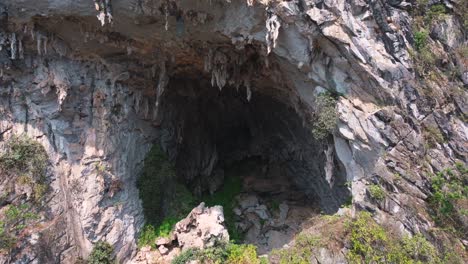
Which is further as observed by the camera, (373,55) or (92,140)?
(92,140)

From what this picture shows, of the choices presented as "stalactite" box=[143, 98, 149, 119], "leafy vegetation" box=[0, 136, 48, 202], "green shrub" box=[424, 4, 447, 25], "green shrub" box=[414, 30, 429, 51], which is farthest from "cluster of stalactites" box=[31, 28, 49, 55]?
"green shrub" box=[424, 4, 447, 25]

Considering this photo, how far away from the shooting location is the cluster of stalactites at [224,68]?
38.6 ft

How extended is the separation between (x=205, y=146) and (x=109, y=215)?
6.14m

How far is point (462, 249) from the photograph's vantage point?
8.75 metres

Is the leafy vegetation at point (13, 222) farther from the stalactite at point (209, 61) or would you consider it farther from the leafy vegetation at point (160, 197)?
the stalactite at point (209, 61)

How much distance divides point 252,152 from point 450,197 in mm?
9734

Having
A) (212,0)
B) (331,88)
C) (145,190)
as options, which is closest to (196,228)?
(145,190)

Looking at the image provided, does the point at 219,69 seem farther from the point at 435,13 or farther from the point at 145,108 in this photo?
the point at 435,13

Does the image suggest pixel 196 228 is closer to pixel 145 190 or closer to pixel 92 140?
pixel 145 190

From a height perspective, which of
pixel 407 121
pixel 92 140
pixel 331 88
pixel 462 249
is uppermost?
pixel 331 88

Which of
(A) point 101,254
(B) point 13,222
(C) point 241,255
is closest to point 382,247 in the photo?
(C) point 241,255

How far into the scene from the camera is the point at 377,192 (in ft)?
30.8

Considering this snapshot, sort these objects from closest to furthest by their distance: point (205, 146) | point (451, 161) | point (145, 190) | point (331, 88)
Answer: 1. point (451, 161)
2. point (331, 88)
3. point (145, 190)
4. point (205, 146)

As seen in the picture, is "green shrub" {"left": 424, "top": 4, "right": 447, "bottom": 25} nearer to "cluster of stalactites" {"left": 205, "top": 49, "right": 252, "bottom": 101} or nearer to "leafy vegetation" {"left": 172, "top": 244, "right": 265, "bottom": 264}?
"cluster of stalactites" {"left": 205, "top": 49, "right": 252, "bottom": 101}
